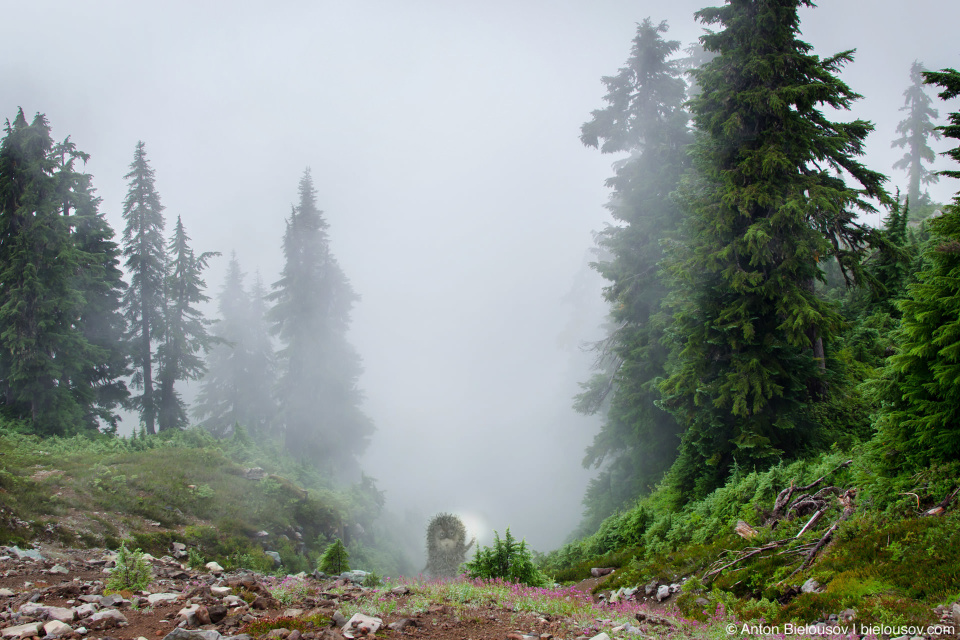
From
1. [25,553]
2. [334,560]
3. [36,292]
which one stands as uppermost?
[36,292]

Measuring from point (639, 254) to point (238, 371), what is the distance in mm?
32894

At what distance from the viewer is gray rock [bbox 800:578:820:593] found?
5.38 m

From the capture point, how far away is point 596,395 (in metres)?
20.4

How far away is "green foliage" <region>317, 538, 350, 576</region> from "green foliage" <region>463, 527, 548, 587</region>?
3.10 m

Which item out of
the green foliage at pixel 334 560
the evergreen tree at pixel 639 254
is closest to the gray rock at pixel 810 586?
the green foliage at pixel 334 560

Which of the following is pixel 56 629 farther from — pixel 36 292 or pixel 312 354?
pixel 312 354

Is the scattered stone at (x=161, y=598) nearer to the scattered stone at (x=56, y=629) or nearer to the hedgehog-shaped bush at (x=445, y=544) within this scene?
the scattered stone at (x=56, y=629)

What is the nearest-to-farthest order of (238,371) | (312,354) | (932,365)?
(932,365) < (312,354) < (238,371)

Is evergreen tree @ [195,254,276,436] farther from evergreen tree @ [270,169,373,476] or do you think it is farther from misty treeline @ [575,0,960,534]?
misty treeline @ [575,0,960,534]

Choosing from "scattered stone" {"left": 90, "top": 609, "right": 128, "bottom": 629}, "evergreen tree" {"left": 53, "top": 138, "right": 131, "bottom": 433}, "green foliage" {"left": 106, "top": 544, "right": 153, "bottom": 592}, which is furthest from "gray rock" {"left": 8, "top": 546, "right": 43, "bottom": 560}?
"evergreen tree" {"left": 53, "top": 138, "right": 131, "bottom": 433}

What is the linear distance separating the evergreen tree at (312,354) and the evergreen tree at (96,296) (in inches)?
379

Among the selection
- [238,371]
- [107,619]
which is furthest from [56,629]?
[238,371]

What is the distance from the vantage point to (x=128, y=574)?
21.6 ft

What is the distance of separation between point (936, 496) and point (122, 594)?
10198mm
